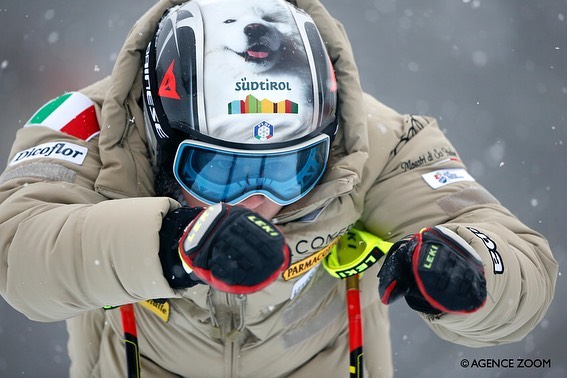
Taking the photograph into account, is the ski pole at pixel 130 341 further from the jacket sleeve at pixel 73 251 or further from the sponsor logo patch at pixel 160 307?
the jacket sleeve at pixel 73 251

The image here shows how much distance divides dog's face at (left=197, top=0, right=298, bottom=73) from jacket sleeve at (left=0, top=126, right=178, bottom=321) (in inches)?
22.4

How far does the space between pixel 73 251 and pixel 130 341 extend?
70cm

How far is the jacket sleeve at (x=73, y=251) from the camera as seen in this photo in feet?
6.38

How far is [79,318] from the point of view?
9.74ft

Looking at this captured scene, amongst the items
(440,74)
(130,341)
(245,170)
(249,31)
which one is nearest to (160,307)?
(130,341)

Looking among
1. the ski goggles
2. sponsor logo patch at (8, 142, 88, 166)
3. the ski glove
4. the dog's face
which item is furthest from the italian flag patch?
the ski glove

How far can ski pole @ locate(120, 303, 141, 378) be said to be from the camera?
8.43ft

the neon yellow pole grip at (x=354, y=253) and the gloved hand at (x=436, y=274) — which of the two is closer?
the gloved hand at (x=436, y=274)

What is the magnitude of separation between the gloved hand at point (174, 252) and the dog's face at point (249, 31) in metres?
0.61

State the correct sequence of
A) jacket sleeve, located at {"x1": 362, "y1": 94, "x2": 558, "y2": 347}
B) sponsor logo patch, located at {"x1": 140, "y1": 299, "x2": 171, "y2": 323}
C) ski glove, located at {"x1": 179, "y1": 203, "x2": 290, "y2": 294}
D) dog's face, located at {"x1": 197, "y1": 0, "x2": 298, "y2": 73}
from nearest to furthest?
1. ski glove, located at {"x1": 179, "y1": 203, "x2": 290, "y2": 294}
2. jacket sleeve, located at {"x1": 362, "y1": 94, "x2": 558, "y2": 347}
3. dog's face, located at {"x1": 197, "y1": 0, "x2": 298, "y2": 73}
4. sponsor logo patch, located at {"x1": 140, "y1": 299, "x2": 171, "y2": 323}

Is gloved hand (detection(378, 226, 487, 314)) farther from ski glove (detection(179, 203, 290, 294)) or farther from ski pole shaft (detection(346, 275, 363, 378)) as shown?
ski pole shaft (detection(346, 275, 363, 378))

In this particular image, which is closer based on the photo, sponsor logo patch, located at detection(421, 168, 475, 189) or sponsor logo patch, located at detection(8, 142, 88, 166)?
sponsor logo patch, located at detection(8, 142, 88, 166)

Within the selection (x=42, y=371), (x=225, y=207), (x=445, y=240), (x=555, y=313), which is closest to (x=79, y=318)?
(x=225, y=207)

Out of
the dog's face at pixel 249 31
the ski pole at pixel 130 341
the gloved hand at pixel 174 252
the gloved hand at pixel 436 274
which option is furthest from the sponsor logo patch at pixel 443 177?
the ski pole at pixel 130 341
